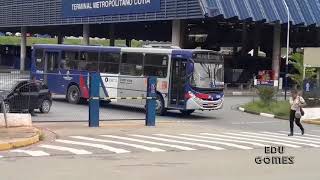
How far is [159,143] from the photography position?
17562 millimetres

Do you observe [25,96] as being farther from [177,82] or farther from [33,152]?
[33,152]

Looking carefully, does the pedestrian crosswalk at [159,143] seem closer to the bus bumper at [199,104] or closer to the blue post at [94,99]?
the blue post at [94,99]

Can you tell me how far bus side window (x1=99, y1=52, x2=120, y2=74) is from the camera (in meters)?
30.0

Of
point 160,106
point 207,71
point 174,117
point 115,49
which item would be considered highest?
point 115,49

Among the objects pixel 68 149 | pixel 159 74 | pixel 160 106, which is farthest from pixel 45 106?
pixel 68 149

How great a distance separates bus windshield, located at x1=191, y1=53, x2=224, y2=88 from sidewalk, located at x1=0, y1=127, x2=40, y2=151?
33.5ft

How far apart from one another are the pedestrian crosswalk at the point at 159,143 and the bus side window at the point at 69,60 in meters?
12.6

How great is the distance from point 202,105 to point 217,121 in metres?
0.98

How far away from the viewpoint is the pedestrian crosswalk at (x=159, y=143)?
15.3 metres

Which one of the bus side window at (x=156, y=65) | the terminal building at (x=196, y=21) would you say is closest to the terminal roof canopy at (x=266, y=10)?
the terminal building at (x=196, y=21)

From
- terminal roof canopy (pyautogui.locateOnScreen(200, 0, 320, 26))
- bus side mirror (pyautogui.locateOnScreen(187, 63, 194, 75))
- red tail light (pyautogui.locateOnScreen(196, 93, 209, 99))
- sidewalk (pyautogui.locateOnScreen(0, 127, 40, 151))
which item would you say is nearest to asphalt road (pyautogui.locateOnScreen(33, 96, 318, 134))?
red tail light (pyautogui.locateOnScreen(196, 93, 209, 99))

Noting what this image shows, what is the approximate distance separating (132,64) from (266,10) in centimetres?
2515

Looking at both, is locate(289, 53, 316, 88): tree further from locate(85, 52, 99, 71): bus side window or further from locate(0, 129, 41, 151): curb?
locate(0, 129, 41, 151): curb

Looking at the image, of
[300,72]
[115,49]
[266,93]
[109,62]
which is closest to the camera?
[115,49]
